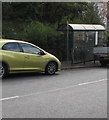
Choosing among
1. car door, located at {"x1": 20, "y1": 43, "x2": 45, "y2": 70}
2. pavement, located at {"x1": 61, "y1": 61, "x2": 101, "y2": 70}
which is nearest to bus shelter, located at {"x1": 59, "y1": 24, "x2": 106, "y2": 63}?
pavement, located at {"x1": 61, "y1": 61, "x2": 101, "y2": 70}

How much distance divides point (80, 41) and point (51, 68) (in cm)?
596

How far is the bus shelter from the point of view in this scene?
16.6 metres

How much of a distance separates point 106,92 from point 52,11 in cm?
1568

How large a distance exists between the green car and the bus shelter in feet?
15.6

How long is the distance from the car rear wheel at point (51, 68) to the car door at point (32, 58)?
357 millimetres

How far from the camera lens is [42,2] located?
21812 mm

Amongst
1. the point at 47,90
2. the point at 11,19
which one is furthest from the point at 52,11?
the point at 47,90

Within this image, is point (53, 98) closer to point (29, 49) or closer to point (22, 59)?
point (22, 59)

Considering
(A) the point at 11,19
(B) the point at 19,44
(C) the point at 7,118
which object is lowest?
(C) the point at 7,118

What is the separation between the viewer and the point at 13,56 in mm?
10469

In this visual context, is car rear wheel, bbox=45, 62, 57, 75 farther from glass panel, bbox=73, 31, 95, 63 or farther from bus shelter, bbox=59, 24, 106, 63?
glass panel, bbox=73, 31, 95, 63

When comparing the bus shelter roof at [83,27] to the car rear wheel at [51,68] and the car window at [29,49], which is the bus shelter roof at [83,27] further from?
the car window at [29,49]

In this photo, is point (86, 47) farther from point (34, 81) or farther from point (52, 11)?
point (34, 81)

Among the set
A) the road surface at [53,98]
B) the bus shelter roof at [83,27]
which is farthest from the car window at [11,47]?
the bus shelter roof at [83,27]
